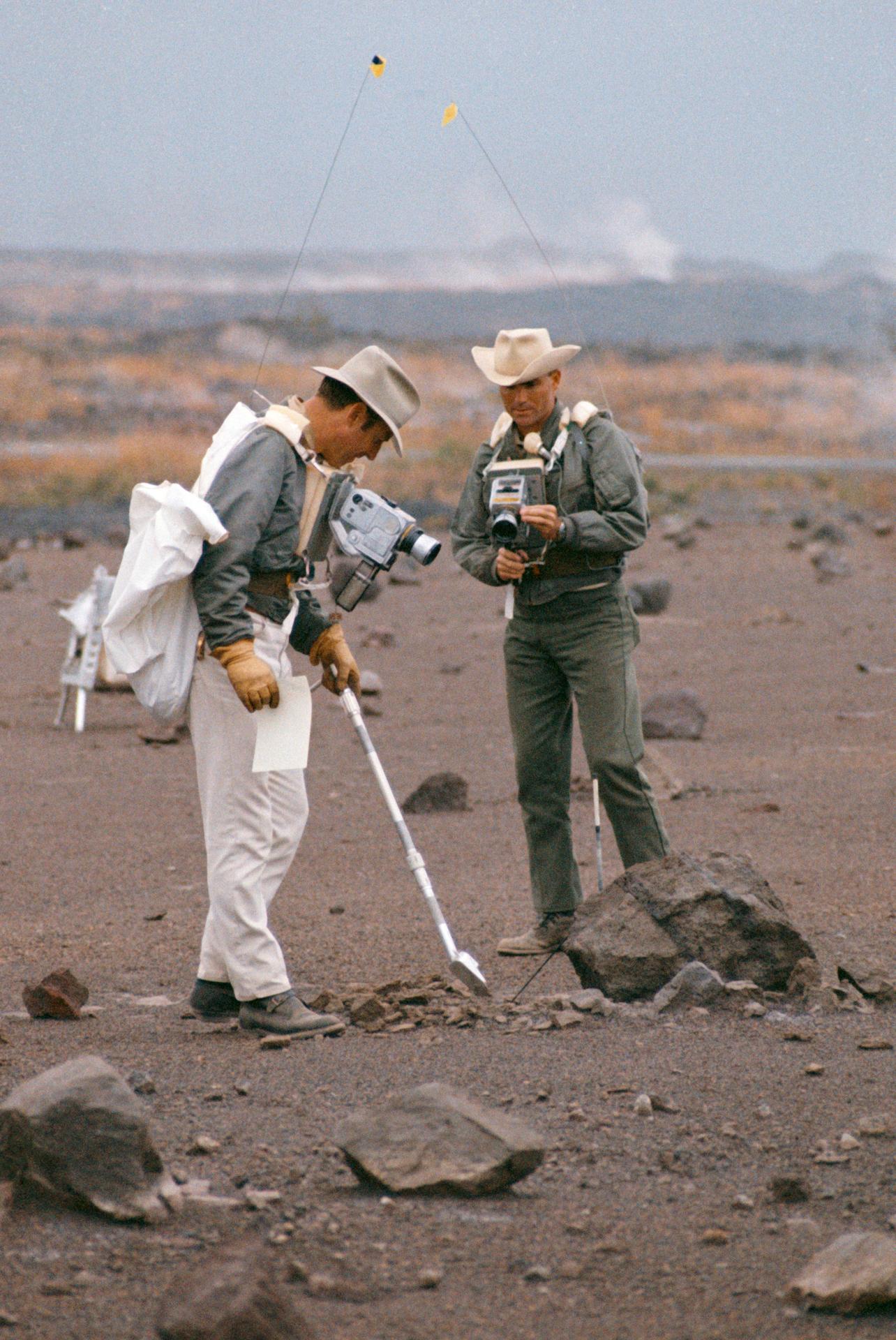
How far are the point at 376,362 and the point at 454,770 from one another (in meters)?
Answer: 6.54

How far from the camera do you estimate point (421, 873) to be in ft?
20.0

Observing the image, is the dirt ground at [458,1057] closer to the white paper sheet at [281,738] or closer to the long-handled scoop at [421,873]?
the long-handled scoop at [421,873]

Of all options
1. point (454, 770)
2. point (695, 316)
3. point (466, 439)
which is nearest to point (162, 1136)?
point (454, 770)

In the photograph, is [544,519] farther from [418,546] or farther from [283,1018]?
[283,1018]

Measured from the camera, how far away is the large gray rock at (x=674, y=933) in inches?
243

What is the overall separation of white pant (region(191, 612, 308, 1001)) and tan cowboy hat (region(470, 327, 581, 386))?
55.6 inches

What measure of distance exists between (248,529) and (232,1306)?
263 centimetres

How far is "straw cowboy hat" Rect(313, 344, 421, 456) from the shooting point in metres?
5.60

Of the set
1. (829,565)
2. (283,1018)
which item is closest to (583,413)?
(283,1018)

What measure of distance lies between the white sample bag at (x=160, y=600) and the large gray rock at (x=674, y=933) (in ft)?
5.04

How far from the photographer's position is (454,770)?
39.4ft

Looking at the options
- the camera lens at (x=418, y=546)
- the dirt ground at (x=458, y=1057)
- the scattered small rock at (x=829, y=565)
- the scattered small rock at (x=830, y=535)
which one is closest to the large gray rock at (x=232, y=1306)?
the dirt ground at (x=458, y=1057)

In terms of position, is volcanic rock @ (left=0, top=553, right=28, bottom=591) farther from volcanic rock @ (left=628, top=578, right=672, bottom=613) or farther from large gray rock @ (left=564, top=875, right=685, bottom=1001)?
large gray rock @ (left=564, top=875, right=685, bottom=1001)

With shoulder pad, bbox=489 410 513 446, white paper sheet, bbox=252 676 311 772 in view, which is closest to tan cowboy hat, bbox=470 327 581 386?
shoulder pad, bbox=489 410 513 446
